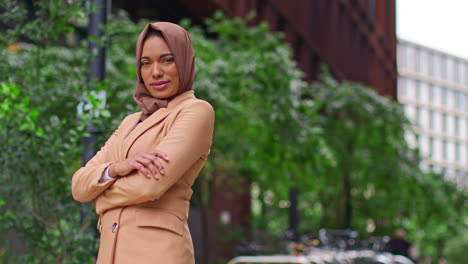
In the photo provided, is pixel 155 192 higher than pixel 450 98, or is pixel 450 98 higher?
pixel 450 98

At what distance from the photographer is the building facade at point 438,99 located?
312 feet

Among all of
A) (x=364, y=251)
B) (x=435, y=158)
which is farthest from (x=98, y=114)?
(x=435, y=158)

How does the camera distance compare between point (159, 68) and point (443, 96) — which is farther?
point (443, 96)

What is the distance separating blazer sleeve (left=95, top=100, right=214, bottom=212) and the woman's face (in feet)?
0.51

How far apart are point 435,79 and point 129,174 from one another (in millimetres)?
102966

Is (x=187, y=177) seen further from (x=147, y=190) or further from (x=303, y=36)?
(x=303, y=36)

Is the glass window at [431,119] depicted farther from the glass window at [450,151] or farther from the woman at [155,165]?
the woman at [155,165]

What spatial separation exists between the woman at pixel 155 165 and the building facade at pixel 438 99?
92.6 metres

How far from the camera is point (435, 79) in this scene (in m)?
100

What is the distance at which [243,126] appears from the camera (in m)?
12.0

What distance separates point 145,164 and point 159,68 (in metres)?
0.45

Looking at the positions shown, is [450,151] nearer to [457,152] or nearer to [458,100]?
[457,152]

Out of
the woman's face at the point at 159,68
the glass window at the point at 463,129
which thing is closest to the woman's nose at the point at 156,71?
the woman's face at the point at 159,68

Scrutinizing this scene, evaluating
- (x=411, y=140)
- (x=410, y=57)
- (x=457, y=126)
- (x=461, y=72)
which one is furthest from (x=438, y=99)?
(x=411, y=140)
